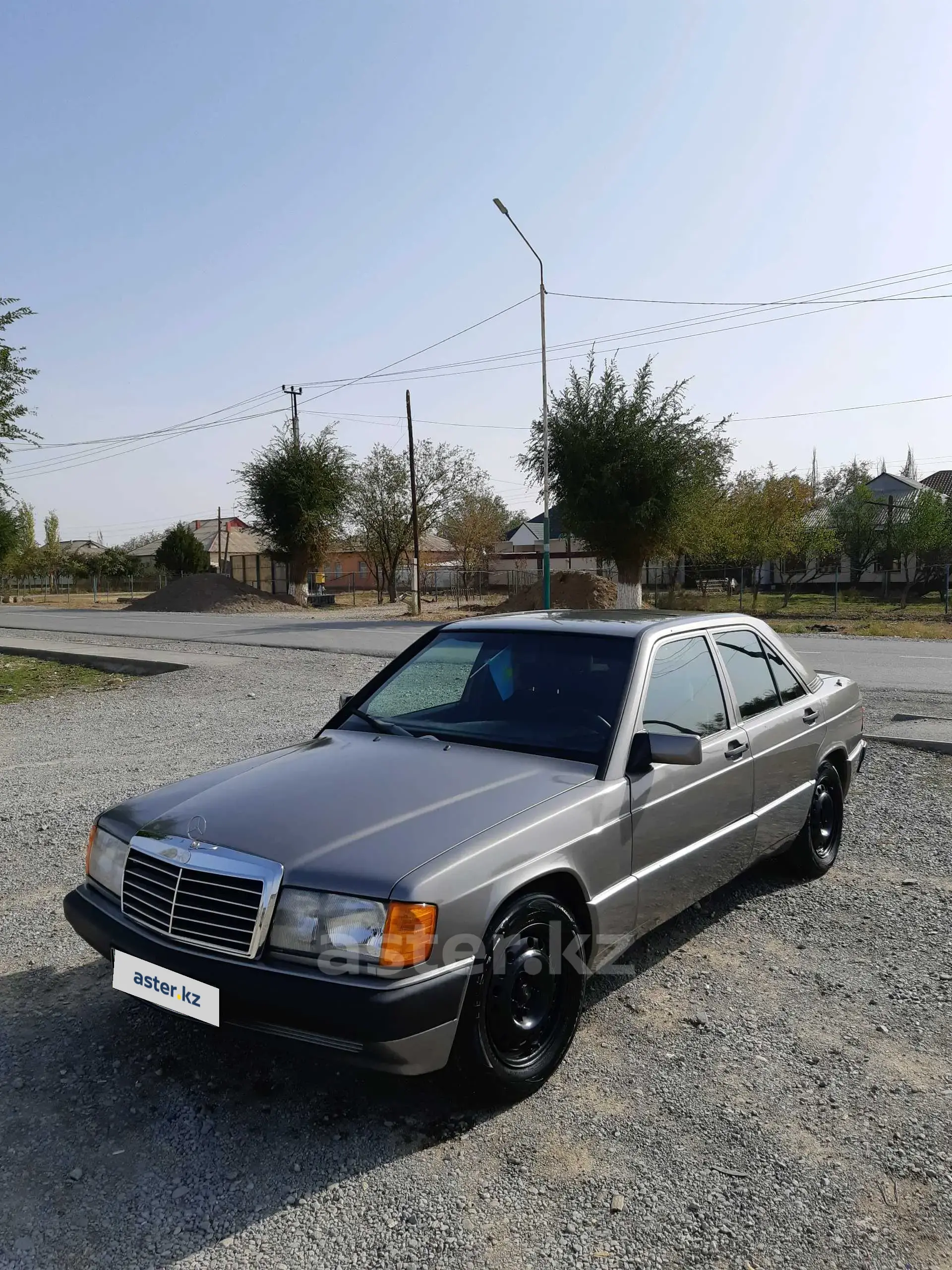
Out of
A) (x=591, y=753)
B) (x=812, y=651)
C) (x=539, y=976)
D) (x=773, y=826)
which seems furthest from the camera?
(x=812, y=651)

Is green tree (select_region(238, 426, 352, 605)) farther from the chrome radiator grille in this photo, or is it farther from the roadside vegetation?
the chrome radiator grille

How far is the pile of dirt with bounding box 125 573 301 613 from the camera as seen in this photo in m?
41.1

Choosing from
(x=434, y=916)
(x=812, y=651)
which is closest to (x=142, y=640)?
(x=812, y=651)

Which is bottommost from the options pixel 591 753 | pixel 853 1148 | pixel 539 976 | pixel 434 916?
pixel 853 1148

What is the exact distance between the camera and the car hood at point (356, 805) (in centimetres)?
273

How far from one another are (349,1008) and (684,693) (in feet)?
6.93

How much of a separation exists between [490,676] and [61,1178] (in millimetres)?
2399

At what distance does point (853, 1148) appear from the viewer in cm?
276

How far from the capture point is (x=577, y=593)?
29.1 m

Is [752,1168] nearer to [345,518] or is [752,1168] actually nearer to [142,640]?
[142,640]

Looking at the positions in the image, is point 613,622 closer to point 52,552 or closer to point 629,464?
point 629,464

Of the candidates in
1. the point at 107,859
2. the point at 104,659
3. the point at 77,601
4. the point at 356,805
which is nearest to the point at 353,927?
the point at 356,805

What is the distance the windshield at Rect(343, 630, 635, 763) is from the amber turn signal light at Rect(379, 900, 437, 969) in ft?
3.60

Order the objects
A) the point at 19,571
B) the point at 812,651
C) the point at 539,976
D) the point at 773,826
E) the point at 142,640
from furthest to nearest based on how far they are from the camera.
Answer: the point at 19,571 → the point at 142,640 → the point at 812,651 → the point at 773,826 → the point at 539,976
